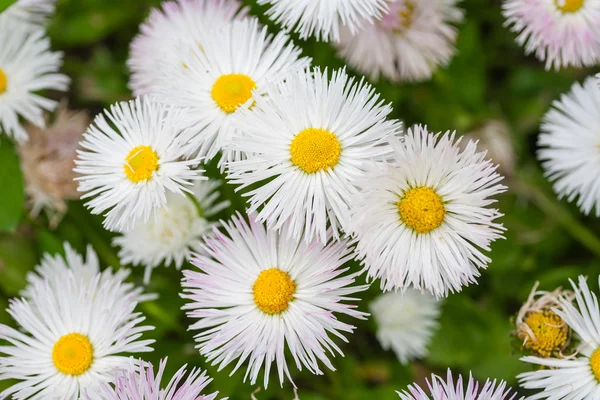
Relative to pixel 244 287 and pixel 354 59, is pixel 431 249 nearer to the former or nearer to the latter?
pixel 244 287

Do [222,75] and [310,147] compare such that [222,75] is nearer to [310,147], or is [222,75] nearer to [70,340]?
[310,147]

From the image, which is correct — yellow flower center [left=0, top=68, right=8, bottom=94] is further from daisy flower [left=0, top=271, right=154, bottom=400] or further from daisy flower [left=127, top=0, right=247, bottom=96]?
daisy flower [left=0, top=271, right=154, bottom=400]

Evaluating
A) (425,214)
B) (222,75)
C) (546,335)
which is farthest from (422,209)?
(222,75)

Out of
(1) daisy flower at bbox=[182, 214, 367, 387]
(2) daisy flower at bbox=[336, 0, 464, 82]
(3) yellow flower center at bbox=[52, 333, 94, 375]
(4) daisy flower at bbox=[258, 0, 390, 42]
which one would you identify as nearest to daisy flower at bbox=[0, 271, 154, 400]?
(3) yellow flower center at bbox=[52, 333, 94, 375]

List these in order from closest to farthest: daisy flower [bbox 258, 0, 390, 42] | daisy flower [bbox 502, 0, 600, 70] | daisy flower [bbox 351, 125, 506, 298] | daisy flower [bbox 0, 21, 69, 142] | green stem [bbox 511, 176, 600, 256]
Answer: daisy flower [bbox 351, 125, 506, 298], daisy flower [bbox 258, 0, 390, 42], daisy flower [bbox 502, 0, 600, 70], daisy flower [bbox 0, 21, 69, 142], green stem [bbox 511, 176, 600, 256]

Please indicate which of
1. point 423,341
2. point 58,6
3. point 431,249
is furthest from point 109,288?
point 58,6

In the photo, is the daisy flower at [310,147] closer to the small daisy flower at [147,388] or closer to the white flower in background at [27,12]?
the small daisy flower at [147,388]

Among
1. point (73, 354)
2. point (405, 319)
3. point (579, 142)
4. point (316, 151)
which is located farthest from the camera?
point (405, 319)
